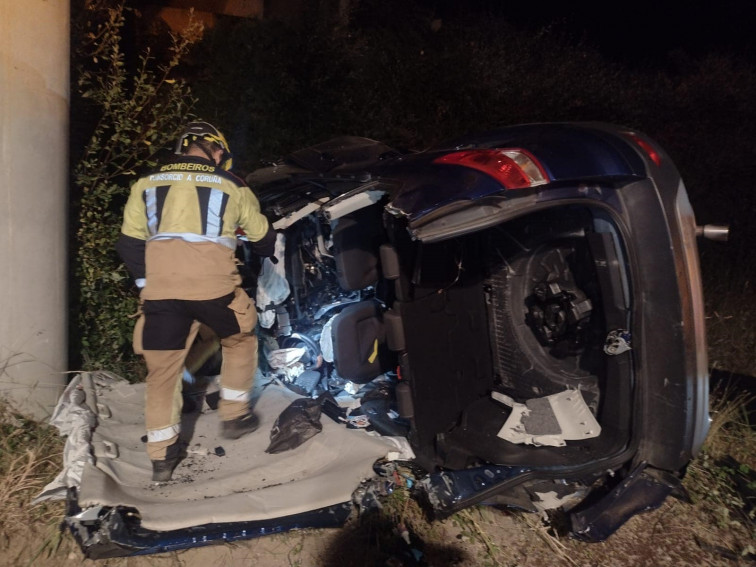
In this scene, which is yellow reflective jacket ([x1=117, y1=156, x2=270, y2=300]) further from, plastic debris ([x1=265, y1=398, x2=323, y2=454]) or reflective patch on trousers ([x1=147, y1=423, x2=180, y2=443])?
plastic debris ([x1=265, y1=398, x2=323, y2=454])

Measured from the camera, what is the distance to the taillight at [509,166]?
2.40 metres

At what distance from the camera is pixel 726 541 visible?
2.90m

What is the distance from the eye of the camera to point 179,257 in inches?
122

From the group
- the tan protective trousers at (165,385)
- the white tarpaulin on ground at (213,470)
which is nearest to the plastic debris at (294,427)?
the white tarpaulin on ground at (213,470)

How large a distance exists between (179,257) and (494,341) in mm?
1731

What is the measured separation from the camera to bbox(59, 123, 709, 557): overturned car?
2.42 metres

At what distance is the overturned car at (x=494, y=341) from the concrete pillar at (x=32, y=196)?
0.46m

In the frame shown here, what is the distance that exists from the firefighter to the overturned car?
416 millimetres

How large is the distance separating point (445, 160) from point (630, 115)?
6199 millimetres

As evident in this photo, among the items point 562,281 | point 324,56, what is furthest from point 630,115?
point 562,281

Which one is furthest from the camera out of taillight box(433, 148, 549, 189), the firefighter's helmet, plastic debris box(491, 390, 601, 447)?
the firefighter's helmet

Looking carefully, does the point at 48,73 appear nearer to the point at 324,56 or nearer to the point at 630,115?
the point at 324,56

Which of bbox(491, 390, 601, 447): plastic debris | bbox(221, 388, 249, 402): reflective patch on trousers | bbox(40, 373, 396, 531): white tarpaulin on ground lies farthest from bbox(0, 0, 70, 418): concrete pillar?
bbox(491, 390, 601, 447): plastic debris

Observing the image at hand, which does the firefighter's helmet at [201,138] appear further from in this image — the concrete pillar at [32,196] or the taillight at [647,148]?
the taillight at [647,148]
